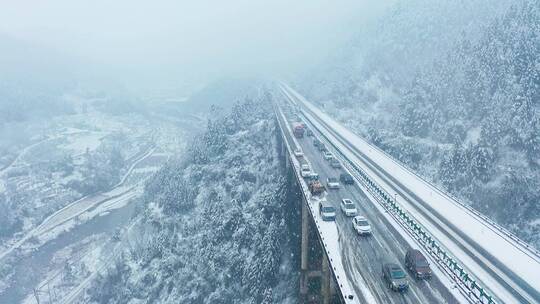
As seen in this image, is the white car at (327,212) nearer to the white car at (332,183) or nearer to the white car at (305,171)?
the white car at (332,183)

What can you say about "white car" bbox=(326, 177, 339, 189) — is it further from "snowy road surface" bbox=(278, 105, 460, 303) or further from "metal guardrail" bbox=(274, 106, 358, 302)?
"metal guardrail" bbox=(274, 106, 358, 302)

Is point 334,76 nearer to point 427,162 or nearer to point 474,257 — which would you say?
point 427,162

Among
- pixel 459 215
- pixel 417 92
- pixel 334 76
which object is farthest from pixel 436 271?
pixel 334 76

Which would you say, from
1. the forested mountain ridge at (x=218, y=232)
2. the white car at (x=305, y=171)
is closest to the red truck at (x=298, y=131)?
the forested mountain ridge at (x=218, y=232)

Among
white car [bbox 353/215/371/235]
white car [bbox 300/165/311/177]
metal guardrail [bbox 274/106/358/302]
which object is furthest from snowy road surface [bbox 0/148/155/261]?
white car [bbox 353/215/371/235]

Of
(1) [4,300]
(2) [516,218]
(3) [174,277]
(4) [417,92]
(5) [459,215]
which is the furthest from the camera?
(4) [417,92]

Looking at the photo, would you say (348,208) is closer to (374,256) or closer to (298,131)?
(374,256)
